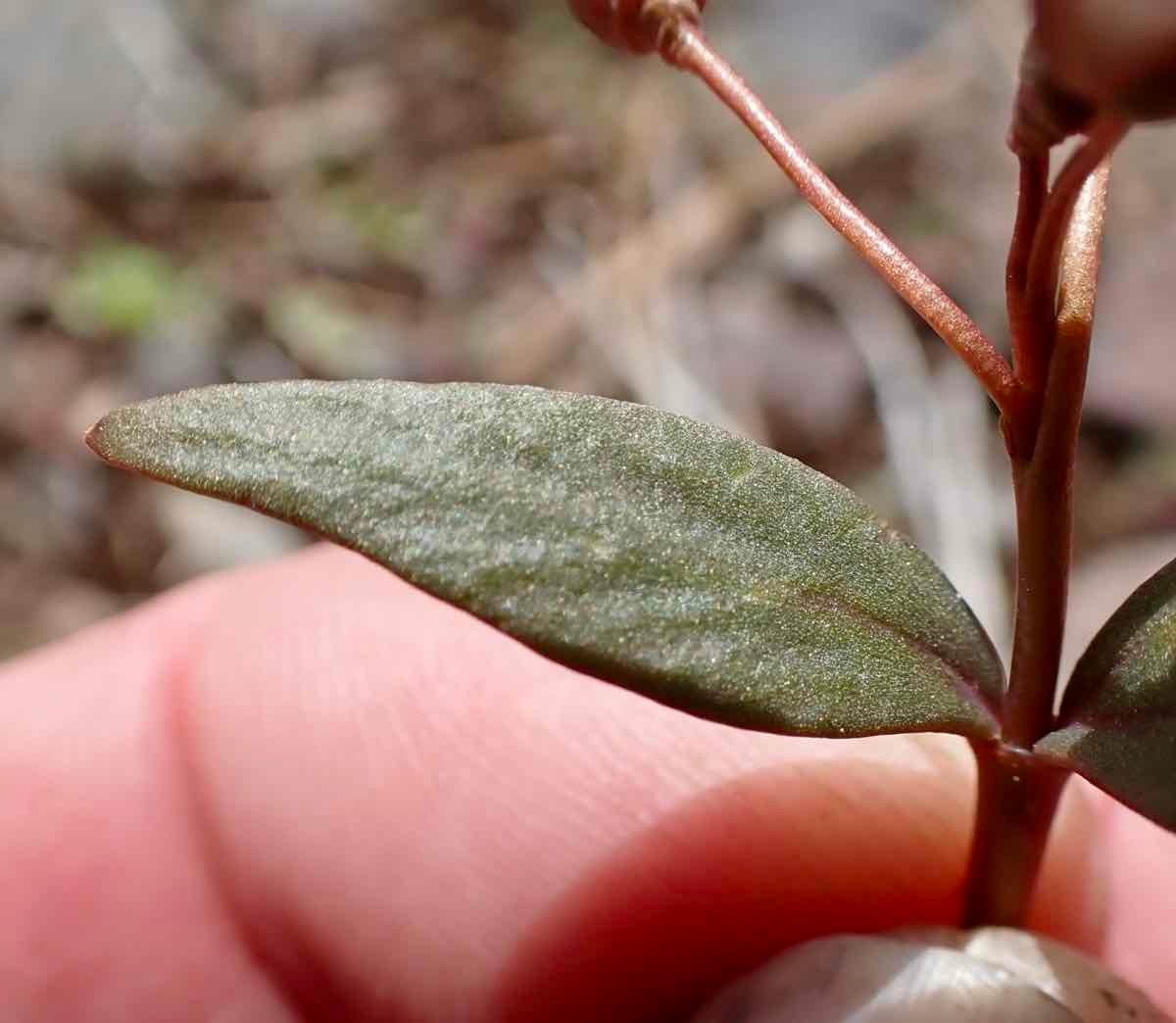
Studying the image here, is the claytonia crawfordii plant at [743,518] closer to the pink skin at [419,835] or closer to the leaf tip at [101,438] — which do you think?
the leaf tip at [101,438]

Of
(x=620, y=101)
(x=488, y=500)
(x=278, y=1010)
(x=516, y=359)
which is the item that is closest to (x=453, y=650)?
(x=278, y=1010)

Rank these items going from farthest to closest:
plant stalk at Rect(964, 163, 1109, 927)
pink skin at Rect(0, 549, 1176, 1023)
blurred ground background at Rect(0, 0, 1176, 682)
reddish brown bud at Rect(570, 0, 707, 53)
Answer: blurred ground background at Rect(0, 0, 1176, 682)
pink skin at Rect(0, 549, 1176, 1023)
reddish brown bud at Rect(570, 0, 707, 53)
plant stalk at Rect(964, 163, 1109, 927)

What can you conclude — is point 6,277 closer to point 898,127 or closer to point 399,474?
point 898,127

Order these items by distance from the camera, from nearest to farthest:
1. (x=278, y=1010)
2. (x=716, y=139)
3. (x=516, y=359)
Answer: (x=278, y=1010), (x=516, y=359), (x=716, y=139)

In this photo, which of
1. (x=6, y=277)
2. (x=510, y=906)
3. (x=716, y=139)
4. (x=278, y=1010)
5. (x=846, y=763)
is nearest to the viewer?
(x=846, y=763)

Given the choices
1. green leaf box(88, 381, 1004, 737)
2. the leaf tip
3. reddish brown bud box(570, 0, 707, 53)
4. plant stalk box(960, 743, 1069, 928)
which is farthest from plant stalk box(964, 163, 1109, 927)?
the leaf tip

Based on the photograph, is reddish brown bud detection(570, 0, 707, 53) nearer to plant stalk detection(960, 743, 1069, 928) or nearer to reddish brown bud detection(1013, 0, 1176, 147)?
reddish brown bud detection(1013, 0, 1176, 147)

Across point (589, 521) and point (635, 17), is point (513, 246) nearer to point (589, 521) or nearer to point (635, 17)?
point (635, 17)

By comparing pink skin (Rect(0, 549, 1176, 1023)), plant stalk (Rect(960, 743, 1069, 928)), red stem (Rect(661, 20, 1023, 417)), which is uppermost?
red stem (Rect(661, 20, 1023, 417))

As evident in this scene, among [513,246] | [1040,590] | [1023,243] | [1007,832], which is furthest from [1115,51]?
[513,246]
